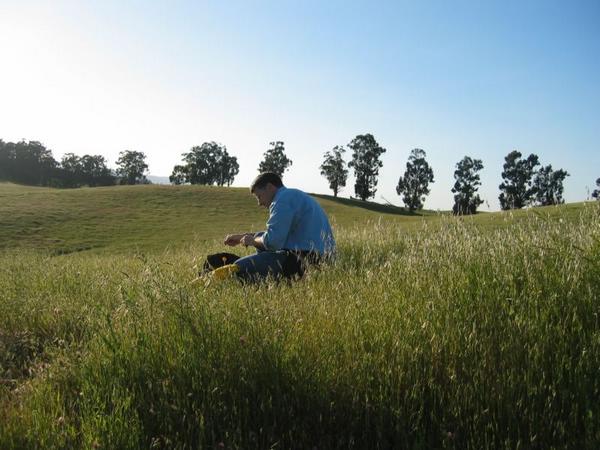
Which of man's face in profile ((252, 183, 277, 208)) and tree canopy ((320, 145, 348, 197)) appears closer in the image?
man's face in profile ((252, 183, 277, 208))

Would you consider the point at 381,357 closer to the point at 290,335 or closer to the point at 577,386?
the point at 290,335

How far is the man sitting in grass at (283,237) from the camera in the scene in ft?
22.2

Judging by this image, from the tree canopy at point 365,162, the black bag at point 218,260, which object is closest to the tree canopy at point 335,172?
the tree canopy at point 365,162

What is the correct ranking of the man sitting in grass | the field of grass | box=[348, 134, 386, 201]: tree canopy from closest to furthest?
the field of grass
the man sitting in grass
box=[348, 134, 386, 201]: tree canopy

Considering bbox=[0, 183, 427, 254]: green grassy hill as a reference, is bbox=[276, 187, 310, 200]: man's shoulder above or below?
above

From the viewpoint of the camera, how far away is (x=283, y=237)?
270 inches

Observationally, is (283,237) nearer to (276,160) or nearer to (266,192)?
(266,192)

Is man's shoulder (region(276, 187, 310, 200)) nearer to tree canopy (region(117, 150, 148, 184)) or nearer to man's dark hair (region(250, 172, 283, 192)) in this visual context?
man's dark hair (region(250, 172, 283, 192))

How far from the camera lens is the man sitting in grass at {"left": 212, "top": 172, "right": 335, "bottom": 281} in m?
6.78

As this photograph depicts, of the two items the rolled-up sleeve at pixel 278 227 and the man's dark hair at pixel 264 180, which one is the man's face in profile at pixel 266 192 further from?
the rolled-up sleeve at pixel 278 227

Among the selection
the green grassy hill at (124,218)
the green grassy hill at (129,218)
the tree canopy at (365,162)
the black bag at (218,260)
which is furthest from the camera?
the tree canopy at (365,162)

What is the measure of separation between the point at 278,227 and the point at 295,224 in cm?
58

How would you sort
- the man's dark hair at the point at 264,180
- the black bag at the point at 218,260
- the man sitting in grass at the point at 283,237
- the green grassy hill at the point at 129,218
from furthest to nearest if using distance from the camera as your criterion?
the green grassy hill at the point at 129,218, the black bag at the point at 218,260, the man's dark hair at the point at 264,180, the man sitting in grass at the point at 283,237

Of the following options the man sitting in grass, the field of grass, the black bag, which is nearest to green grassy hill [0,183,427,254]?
the black bag
